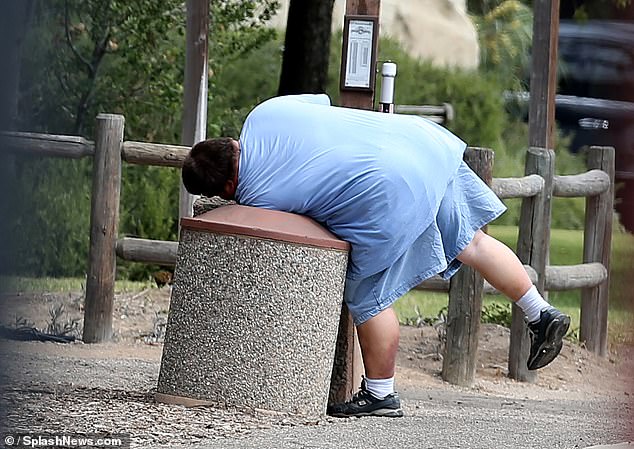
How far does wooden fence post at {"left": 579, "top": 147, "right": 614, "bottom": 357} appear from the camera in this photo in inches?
317

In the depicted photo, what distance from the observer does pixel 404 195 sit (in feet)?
15.5

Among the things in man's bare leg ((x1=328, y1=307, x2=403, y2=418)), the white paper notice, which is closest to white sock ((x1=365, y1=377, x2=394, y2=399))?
man's bare leg ((x1=328, y1=307, x2=403, y2=418))

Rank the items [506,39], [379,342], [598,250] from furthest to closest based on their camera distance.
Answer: [506,39]
[598,250]
[379,342]

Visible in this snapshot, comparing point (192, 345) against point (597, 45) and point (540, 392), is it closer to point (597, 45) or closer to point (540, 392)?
point (540, 392)

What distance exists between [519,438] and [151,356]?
110 inches

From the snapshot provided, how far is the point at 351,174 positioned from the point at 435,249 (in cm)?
53

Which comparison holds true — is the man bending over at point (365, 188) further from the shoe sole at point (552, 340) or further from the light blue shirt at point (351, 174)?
the shoe sole at point (552, 340)

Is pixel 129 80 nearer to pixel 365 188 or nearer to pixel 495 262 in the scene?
pixel 495 262

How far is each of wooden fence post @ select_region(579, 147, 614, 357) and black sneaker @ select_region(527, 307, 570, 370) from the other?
289 cm

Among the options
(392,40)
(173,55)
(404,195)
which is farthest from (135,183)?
(392,40)

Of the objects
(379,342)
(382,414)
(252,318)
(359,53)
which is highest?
(359,53)

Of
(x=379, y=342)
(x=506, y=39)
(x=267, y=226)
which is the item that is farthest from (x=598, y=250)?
(x=506, y=39)

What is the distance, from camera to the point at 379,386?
5.02 meters

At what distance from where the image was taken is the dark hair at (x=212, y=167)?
4.79 meters
